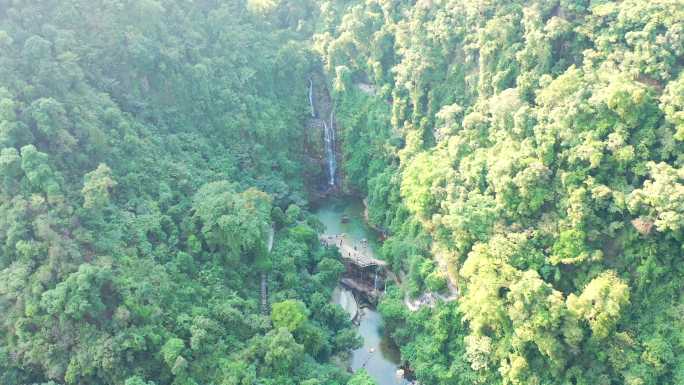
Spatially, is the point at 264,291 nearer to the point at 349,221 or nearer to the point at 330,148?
the point at 349,221

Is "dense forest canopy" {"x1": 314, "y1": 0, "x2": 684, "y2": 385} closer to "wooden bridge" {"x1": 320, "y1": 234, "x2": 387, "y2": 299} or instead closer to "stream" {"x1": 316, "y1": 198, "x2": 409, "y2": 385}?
"stream" {"x1": 316, "y1": 198, "x2": 409, "y2": 385}

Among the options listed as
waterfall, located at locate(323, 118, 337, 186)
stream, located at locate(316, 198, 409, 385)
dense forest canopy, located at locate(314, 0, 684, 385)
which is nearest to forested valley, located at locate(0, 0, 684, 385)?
dense forest canopy, located at locate(314, 0, 684, 385)

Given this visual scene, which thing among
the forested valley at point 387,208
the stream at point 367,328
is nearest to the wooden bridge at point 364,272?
the stream at point 367,328

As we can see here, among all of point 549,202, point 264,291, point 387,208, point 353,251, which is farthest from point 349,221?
point 549,202

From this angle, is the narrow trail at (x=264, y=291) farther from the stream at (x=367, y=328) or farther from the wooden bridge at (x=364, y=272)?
the wooden bridge at (x=364, y=272)

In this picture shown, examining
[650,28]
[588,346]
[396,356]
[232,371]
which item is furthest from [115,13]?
Answer: [588,346]

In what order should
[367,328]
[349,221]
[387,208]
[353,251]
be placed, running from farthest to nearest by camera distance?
[349,221] < [387,208] < [353,251] < [367,328]
